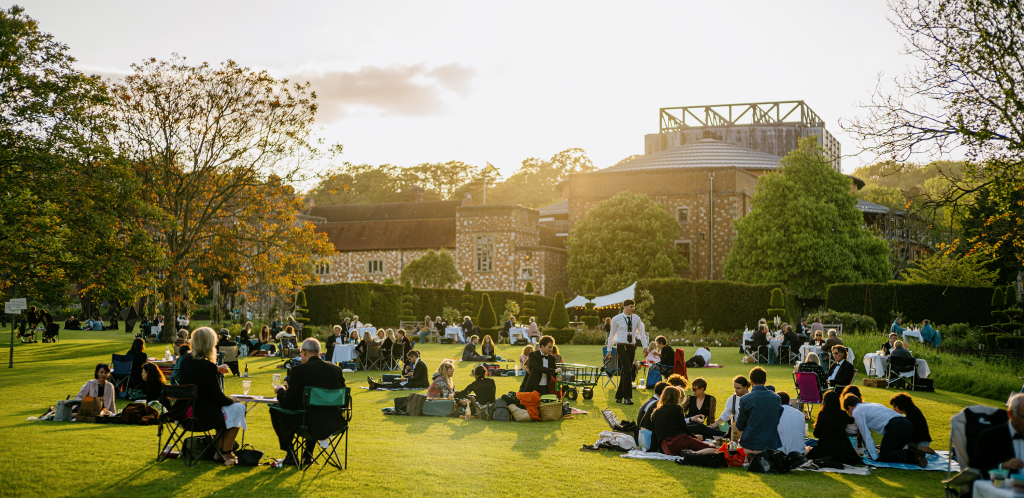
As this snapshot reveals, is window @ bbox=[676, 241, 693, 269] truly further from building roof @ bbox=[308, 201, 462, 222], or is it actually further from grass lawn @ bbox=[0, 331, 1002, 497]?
grass lawn @ bbox=[0, 331, 1002, 497]

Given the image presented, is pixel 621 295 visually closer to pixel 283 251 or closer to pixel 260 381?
pixel 283 251

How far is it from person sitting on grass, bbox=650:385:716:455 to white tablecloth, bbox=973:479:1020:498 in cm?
365

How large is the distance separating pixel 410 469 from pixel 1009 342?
2331 centimetres

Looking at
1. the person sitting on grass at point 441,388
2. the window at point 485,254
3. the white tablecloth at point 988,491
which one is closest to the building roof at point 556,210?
the window at point 485,254

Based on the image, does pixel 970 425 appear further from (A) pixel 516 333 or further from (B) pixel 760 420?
(A) pixel 516 333

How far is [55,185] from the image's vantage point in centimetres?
1978

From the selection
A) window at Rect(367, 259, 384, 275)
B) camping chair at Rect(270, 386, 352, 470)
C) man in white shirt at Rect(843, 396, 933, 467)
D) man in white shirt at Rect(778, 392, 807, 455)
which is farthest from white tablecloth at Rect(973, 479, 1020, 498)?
window at Rect(367, 259, 384, 275)

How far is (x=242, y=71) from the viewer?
2639 centimetres

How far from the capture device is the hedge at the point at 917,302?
32594mm

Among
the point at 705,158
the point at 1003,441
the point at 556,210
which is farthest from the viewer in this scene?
the point at 556,210

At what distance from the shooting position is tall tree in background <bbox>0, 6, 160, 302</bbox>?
18.4 m

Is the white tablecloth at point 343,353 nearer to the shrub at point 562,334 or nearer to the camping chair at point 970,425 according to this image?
the shrub at point 562,334

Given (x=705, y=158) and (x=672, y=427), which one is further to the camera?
(x=705, y=158)

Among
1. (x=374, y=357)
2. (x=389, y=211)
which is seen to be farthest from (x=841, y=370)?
(x=389, y=211)
